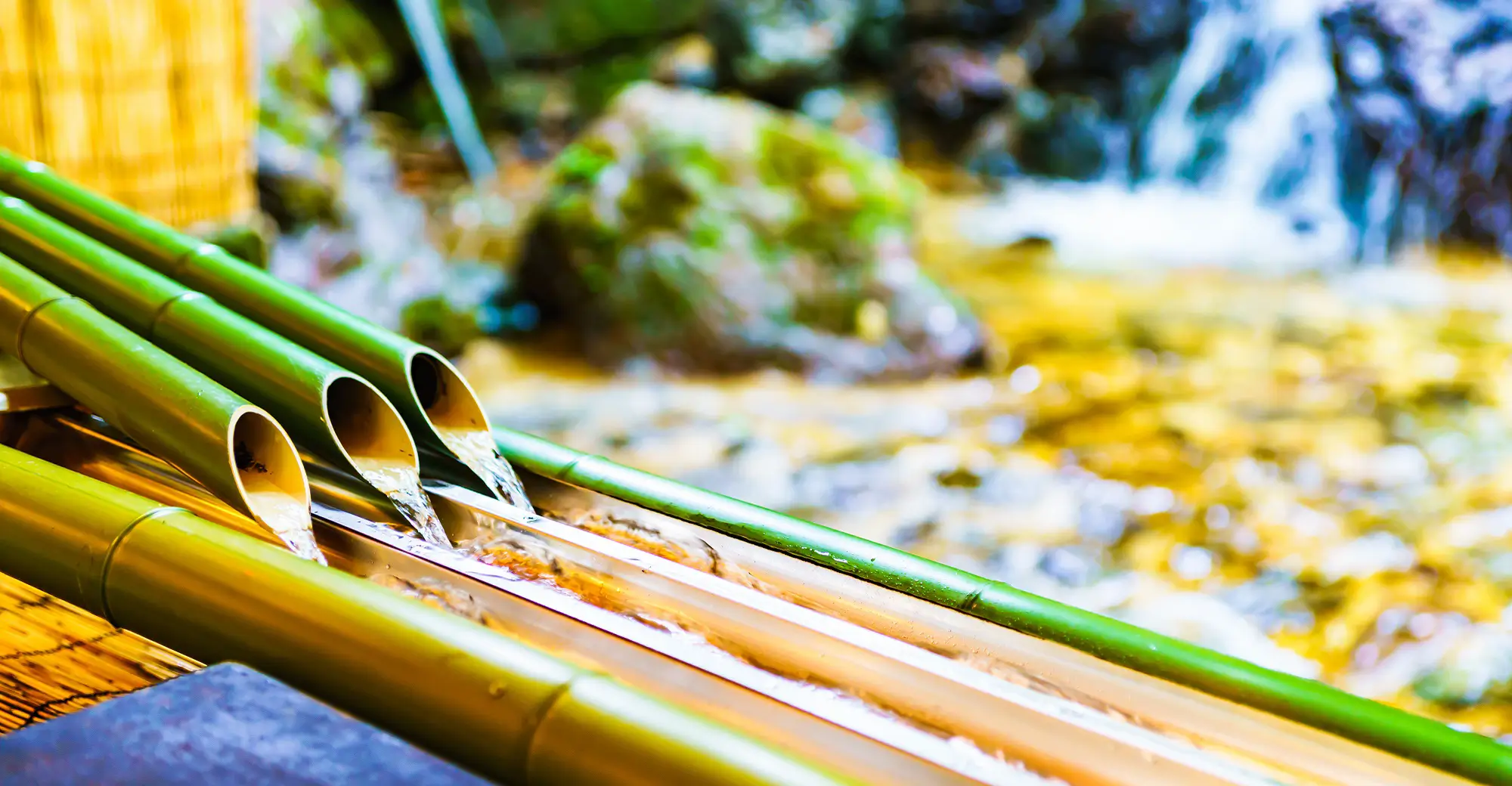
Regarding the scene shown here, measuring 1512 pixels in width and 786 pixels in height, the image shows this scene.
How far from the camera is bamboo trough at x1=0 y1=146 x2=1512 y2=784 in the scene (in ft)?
2.75

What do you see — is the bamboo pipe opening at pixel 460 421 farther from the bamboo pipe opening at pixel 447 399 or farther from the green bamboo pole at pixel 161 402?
the green bamboo pole at pixel 161 402

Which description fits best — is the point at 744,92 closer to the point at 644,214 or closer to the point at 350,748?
the point at 644,214

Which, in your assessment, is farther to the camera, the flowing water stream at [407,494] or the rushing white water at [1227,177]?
the rushing white water at [1227,177]

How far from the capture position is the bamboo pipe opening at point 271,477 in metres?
0.97

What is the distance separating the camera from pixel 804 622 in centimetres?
95

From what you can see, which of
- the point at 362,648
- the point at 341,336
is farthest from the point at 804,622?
the point at 341,336

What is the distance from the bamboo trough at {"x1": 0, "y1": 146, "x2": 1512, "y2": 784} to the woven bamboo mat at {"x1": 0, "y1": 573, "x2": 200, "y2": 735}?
13cm

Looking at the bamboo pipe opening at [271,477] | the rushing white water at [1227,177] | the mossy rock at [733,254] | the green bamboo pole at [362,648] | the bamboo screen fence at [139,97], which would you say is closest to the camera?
the green bamboo pole at [362,648]

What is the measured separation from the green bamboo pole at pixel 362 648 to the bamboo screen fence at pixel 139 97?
4.83 ft

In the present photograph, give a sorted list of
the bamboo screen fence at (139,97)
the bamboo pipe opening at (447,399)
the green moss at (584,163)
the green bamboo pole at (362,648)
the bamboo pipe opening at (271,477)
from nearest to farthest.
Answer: the green bamboo pole at (362,648)
the bamboo pipe opening at (271,477)
the bamboo pipe opening at (447,399)
the bamboo screen fence at (139,97)
the green moss at (584,163)

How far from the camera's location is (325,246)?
5.08 metres

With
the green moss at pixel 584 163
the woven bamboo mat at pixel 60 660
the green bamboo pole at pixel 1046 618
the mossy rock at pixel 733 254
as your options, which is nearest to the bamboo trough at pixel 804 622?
the green bamboo pole at pixel 1046 618

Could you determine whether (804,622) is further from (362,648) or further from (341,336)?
(341,336)

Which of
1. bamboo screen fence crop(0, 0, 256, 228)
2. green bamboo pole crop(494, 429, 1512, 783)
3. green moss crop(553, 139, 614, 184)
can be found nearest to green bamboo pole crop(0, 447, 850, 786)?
green bamboo pole crop(494, 429, 1512, 783)
